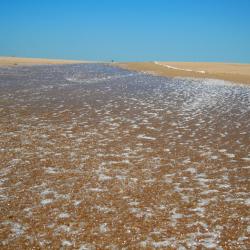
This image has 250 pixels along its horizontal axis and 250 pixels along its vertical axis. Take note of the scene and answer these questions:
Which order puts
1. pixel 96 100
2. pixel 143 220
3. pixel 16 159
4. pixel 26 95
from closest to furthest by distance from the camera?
pixel 143 220, pixel 16 159, pixel 96 100, pixel 26 95

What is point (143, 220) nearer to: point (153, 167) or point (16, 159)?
point (153, 167)

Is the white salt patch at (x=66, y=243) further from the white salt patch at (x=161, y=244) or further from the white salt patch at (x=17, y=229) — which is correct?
the white salt patch at (x=161, y=244)

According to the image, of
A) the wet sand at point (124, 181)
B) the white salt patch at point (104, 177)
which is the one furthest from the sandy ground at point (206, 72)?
the white salt patch at point (104, 177)

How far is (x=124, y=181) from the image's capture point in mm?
9703

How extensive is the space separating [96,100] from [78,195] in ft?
56.6

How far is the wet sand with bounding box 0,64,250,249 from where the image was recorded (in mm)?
6875

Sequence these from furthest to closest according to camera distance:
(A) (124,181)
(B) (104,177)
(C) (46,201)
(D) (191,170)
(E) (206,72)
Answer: (E) (206,72) < (D) (191,170) < (B) (104,177) < (A) (124,181) < (C) (46,201)

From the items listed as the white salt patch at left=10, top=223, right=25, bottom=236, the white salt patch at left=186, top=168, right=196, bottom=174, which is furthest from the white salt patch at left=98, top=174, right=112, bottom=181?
the white salt patch at left=10, top=223, right=25, bottom=236

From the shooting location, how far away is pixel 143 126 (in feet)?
54.4

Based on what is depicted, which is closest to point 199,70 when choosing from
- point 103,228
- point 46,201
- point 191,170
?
point 191,170

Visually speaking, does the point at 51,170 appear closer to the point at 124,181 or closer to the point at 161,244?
the point at 124,181

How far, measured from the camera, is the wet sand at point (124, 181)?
22.6ft

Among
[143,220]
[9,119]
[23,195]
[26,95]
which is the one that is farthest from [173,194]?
[26,95]

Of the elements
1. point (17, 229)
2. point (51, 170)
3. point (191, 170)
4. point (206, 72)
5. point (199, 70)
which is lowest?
point (17, 229)
